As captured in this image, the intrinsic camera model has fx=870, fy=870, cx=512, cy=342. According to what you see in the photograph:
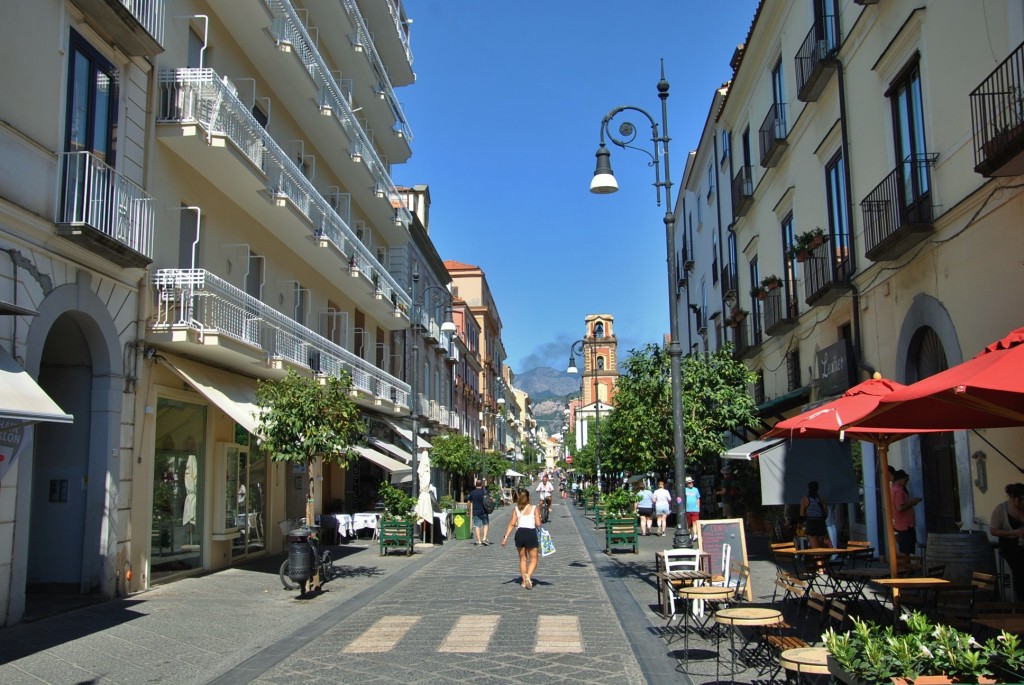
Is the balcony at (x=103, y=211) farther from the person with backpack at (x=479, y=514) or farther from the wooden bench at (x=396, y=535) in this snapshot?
the person with backpack at (x=479, y=514)

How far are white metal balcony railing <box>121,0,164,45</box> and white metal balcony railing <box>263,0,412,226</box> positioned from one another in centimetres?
381

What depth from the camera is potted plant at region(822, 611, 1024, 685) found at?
4156 mm

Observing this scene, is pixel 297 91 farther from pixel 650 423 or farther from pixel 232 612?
pixel 232 612

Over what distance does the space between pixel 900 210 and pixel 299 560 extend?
1074cm

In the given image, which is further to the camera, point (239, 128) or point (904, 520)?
point (239, 128)

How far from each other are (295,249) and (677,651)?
14573 mm

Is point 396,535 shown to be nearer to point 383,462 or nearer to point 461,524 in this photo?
point 383,462

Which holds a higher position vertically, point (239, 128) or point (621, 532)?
Result: point (239, 128)

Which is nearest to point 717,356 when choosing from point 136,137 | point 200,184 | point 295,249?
point 295,249

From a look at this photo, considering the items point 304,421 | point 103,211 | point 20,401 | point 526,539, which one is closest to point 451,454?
point 526,539

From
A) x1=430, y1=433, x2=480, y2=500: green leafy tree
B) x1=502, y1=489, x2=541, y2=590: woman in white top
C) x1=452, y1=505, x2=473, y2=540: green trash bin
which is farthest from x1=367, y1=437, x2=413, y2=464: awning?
x1=502, y1=489, x2=541, y2=590: woman in white top

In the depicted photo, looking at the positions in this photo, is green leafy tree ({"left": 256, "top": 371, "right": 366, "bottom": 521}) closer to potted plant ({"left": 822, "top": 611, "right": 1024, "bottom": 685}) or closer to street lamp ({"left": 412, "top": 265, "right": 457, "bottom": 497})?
street lamp ({"left": 412, "top": 265, "right": 457, "bottom": 497})

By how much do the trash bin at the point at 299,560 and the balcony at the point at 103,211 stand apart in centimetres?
474

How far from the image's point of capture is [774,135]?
21922mm
